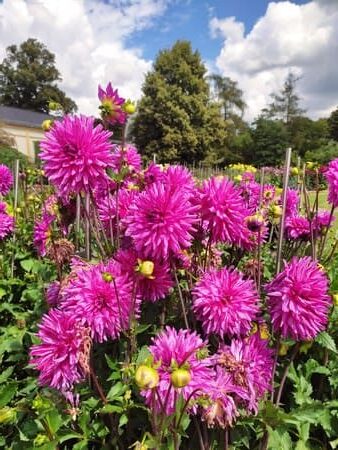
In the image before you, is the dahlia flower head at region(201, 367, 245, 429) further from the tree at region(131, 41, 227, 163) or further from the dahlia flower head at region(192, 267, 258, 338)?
the tree at region(131, 41, 227, 163)

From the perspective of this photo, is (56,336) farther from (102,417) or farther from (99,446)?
(99,446)

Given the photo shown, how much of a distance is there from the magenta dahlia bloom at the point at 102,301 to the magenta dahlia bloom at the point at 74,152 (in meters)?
0.27

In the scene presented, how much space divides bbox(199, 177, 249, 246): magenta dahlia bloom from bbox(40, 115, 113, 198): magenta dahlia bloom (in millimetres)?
311

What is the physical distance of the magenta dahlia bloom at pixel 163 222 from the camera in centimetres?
114

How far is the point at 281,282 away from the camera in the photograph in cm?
124

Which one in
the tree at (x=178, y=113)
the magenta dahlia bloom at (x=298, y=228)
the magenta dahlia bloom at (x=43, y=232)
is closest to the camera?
the magenta dahlia bloom at (x=298, y=228)

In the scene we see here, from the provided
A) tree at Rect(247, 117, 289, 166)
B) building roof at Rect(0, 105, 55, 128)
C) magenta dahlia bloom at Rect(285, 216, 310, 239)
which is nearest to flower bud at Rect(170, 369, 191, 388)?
magenta dahlia bloom at Rect(285, 216, 310, 239)

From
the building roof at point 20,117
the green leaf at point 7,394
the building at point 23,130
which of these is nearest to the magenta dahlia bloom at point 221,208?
the green leaf at point 7,394

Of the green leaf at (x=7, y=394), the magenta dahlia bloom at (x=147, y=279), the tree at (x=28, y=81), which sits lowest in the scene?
the green leaf at (x=7, y=394)

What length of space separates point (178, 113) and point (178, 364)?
97.1 feet

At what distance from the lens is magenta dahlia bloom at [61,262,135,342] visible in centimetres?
121

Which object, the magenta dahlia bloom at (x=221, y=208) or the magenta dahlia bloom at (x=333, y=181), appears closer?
the magenta dahlia bloom at (x=221, y=208)

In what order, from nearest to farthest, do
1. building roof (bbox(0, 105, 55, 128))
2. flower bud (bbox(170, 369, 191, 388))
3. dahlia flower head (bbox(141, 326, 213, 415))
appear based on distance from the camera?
flower bud (bbox(170, 369, 191, 388)), dahlia flower head (bbox(141, 326, 213, 415)), building roof (bbox(0, 105, 55, 128))

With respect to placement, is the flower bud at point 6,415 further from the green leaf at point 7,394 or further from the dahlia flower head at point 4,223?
the dahlia flower head at point 4,223
